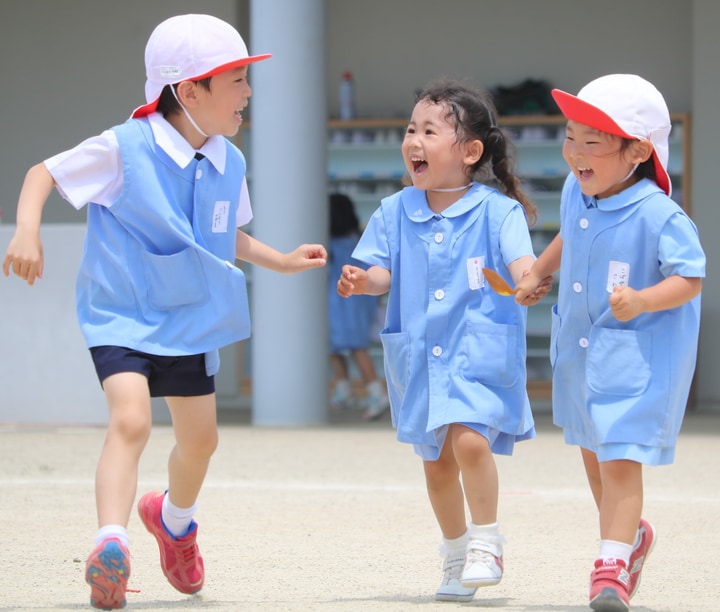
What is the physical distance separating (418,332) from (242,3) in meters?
9.26

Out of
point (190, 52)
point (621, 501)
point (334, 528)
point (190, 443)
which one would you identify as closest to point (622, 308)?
point (621, 501)

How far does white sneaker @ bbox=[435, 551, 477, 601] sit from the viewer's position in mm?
3986

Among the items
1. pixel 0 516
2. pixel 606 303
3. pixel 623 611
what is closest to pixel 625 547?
pixel 623 611

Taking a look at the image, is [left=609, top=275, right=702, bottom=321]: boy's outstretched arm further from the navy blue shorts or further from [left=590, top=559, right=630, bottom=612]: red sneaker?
the navy blue shorts

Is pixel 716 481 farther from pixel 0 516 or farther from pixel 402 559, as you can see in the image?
pixel 0 516

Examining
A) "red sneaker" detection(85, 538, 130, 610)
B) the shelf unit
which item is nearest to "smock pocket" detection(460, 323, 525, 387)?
"red sneaker" detection(85, 538, 130, 610)

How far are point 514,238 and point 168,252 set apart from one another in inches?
40.2

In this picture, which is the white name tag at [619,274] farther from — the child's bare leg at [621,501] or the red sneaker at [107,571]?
the red sneaker at [107,571]

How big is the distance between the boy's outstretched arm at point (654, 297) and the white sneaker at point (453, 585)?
94 centimetres

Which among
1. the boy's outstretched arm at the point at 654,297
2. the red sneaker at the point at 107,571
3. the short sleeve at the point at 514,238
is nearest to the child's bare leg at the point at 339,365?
the short sleeve at the point at 514,238

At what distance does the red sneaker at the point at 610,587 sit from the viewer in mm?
3539

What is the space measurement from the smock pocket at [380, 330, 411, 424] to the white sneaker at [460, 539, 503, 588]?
50 centimetres

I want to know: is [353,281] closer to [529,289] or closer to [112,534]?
[529,289]

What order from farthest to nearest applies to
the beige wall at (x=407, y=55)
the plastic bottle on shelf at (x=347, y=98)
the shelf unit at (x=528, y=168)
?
the plastic bottle on shelf at (x=347, y=98), the shelf unit at (x=528, y=168), the beige wall at (x=407, y=55)
